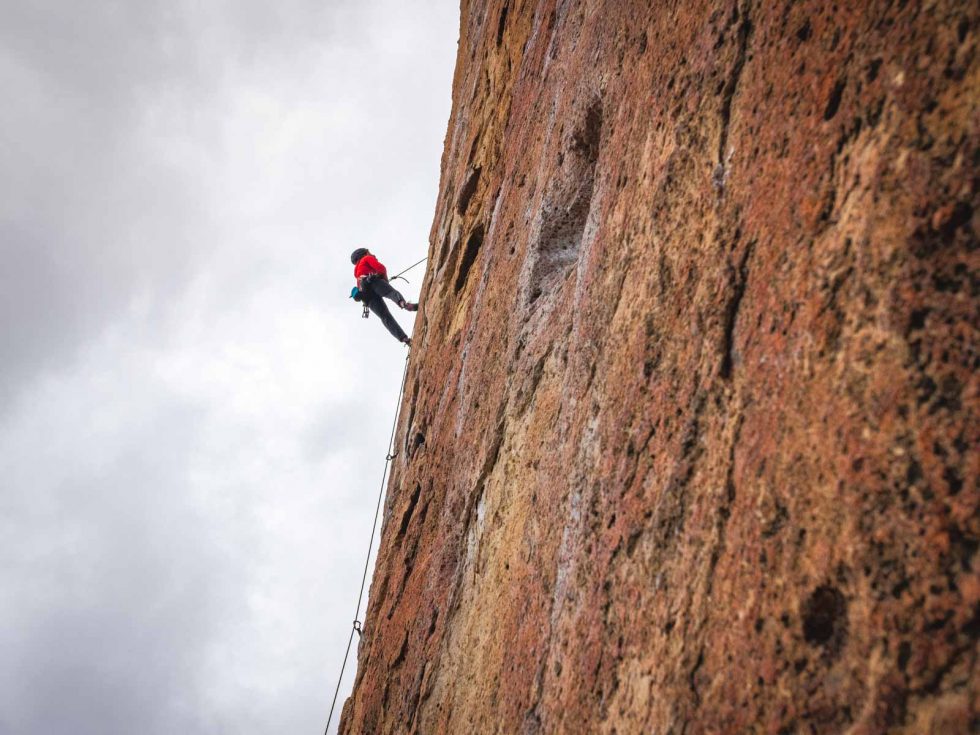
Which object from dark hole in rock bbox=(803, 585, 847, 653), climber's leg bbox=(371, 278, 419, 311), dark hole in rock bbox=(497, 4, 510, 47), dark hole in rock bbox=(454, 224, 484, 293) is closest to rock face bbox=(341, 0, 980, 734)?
dark hole in rock bbox=(803, 585, 847, 653)

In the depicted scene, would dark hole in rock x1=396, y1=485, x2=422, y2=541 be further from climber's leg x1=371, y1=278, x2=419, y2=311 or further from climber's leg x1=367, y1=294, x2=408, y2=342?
climber's leg x1=367, y1=294, x2=408, y2=342

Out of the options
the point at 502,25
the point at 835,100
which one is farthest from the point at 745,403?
the point at 502,25

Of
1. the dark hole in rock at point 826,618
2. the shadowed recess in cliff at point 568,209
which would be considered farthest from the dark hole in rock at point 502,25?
the dark hole in rock at point 826,618

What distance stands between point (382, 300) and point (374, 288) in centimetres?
32

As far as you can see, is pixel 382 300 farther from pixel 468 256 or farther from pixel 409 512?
pixel 409 512

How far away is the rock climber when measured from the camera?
1427 cm

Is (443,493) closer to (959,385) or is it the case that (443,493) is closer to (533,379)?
(533,379)

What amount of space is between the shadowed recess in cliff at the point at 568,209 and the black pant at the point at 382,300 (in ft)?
29.6

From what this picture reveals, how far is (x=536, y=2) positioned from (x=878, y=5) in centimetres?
540

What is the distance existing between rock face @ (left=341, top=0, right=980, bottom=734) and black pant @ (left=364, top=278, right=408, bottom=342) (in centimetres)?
953

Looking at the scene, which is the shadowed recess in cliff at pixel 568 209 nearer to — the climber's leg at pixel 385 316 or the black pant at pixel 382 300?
the black pant at pixel 382 300

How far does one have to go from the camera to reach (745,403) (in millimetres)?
2336

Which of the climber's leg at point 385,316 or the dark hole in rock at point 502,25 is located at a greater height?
the climber's leg at point 385,316

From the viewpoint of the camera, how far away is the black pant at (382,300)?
1423 centimetres
